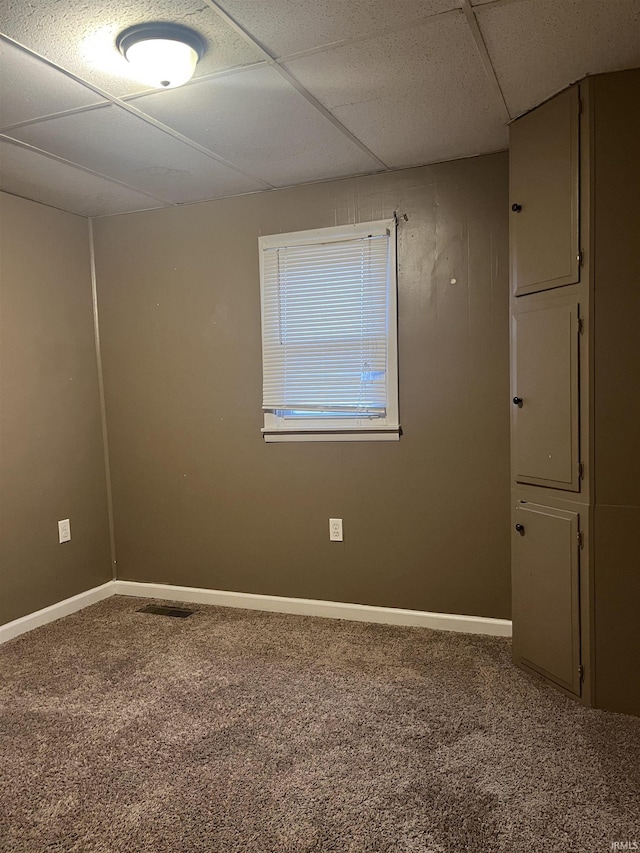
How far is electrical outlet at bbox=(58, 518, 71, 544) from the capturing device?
3.37 m

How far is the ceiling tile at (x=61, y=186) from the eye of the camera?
8.75ft

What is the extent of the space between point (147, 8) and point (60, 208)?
2028mm

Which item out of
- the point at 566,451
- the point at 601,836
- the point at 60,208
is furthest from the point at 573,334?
the point at 60,208

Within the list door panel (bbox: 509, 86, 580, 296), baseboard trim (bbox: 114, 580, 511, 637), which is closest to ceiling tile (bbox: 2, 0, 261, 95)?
door panel (bbox: 509, 86, 580, 296)

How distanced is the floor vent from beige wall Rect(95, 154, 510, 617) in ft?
0.62

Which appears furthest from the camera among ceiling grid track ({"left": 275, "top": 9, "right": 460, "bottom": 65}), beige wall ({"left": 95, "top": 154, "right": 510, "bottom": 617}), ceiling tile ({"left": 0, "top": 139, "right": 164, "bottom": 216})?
beige wall ({"left": 95, "top": 154, "right": 510, "bottom": 617})

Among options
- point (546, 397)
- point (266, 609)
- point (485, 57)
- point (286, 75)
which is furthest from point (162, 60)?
point (266, 609)

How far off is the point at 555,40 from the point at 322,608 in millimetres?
2651

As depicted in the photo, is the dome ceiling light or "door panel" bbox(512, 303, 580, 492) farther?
"door panel" bbox(512, 303, 580, 492)

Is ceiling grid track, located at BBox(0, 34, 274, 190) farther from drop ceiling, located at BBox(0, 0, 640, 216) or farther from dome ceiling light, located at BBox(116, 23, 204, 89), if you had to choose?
dome ceiling light, located at BBox(116, 23, 204, 89)

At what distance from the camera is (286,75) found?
1.99 metres

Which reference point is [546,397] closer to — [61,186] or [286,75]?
[286,75]

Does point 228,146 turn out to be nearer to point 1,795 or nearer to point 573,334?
point 573,334

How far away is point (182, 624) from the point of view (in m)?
3.18
